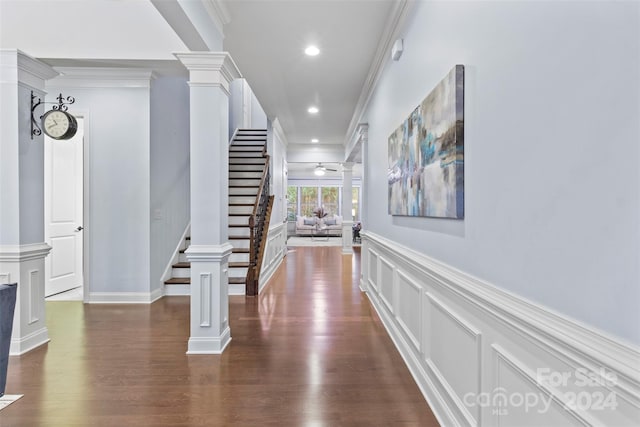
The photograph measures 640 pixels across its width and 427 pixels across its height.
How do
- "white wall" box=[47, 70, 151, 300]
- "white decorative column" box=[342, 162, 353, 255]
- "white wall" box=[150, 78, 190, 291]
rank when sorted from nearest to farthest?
1. "white wall" box=[47, 70, 151, 300]
2. "white wall" box=[150, 78, 190, 291]
3. "white decorative column" box=[342, 162, 353, 255]

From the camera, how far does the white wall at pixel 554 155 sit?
2.57ft

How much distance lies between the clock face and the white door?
1345mm

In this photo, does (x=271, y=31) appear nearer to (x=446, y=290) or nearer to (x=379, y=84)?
(x=379, y=84)

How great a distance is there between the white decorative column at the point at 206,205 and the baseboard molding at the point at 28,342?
4.51ft

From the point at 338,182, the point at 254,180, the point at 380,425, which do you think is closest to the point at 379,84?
the point at 380,425

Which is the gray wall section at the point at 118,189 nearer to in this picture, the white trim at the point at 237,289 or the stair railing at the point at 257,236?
the white trim at the point at 237,289

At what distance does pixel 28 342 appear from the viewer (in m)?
2.83

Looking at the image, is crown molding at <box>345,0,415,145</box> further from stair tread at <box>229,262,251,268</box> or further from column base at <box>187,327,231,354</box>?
column base at <box>187,327,231,354</box>

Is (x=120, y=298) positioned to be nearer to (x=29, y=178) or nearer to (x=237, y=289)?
(x=237, y=289)

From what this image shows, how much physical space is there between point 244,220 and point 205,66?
10.8ft

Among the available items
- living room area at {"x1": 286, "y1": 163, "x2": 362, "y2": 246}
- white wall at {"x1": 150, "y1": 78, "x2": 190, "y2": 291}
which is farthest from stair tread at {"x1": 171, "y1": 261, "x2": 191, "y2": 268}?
living room area at {"x1": 286, "y1": 163, "x2": 362, "y2": 246}

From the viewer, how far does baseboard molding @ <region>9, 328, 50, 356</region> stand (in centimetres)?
274

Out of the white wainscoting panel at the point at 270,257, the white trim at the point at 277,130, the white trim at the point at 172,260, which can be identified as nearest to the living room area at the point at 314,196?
the white trim at the point at 277,130

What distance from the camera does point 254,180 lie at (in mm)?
6871
